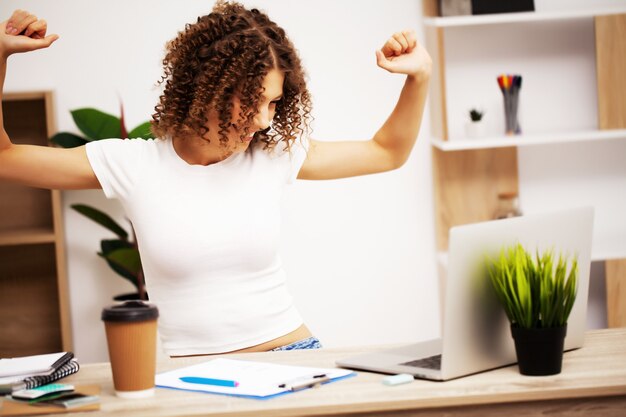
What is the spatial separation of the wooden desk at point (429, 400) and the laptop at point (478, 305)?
50 millimetres

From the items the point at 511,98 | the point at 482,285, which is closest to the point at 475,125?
the point at 511,98

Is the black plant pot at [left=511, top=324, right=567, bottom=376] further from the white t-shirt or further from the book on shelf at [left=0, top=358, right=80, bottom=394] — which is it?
the book on shelf at [left=0, top=358, right=80, bottom=394]

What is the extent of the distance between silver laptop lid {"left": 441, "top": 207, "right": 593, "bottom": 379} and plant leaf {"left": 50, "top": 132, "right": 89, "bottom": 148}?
233cm

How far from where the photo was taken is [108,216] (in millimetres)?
3621

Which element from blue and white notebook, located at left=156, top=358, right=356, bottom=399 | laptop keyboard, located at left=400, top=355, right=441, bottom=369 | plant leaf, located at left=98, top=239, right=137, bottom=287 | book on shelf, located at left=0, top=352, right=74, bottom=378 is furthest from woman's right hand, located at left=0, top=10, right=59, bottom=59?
plant leaf, located at left=98, top=239, right=137, bottom=287

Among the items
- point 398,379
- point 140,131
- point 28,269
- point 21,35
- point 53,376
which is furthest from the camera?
point 28,269

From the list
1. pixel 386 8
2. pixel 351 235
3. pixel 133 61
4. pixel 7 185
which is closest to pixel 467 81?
pixel 386 8

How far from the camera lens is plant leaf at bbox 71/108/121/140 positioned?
3.48m

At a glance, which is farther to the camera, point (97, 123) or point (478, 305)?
point (97, 123)

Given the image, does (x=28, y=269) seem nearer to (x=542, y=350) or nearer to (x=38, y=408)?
(x=38, y=408)

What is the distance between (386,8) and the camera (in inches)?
149

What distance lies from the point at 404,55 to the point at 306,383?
825 mm

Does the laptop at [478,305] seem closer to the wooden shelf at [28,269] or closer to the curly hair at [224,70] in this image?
the curly hair at [224,70]

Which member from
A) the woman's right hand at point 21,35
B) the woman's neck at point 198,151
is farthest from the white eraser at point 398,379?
the woman's right hand at point 21,35
